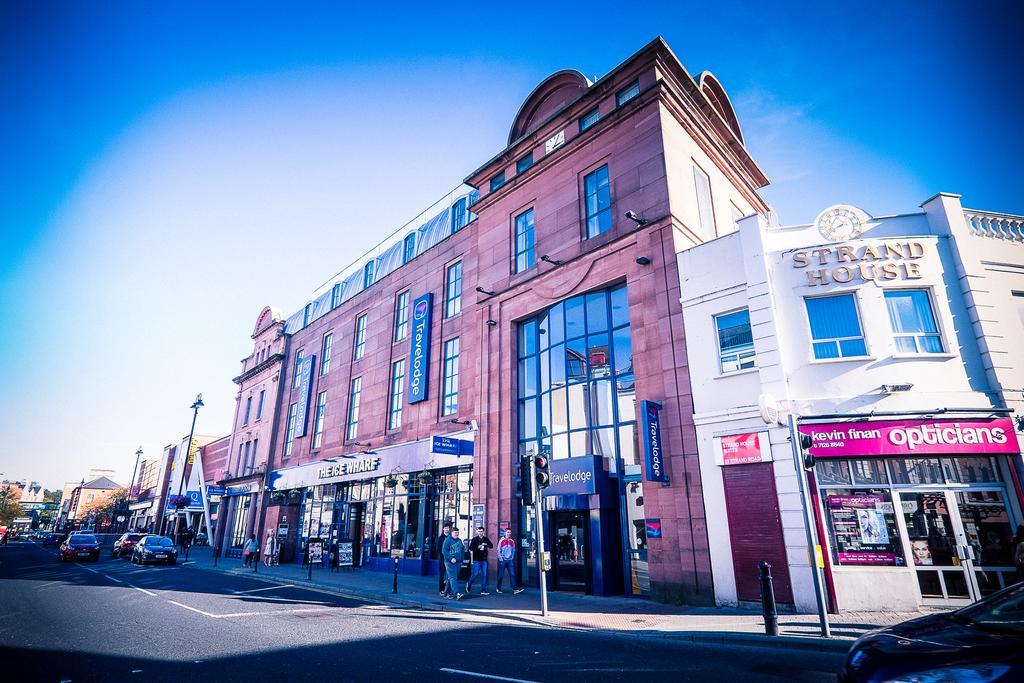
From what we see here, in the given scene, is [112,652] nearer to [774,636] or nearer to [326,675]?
[326,675]

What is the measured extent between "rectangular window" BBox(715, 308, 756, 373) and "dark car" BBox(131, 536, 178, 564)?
30280mm

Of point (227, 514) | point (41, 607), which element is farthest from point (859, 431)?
point (227, 514)

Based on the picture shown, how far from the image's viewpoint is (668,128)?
672 inches

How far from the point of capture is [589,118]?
64.1ft

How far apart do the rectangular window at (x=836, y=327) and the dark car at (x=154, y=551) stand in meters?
32.4

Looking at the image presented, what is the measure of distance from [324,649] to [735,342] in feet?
38.4

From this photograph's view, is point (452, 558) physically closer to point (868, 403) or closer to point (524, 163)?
point (868, 403)

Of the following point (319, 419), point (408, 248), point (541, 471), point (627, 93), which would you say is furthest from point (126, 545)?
point (627, 93)

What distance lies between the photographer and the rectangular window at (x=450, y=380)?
22.4 m

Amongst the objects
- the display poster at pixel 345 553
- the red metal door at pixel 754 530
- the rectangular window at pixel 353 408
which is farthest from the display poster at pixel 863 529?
the rectangular window at pixel 353 408

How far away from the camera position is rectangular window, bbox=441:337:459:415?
2244cm

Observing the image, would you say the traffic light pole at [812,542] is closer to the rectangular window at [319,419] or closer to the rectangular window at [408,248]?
the rectangular window at [408,248]

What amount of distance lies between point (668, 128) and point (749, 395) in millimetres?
9610

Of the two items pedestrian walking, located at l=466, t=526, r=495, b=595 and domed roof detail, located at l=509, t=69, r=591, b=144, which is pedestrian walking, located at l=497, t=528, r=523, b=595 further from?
domed roof detail, located at l=509, t=69, r=591, b=144
